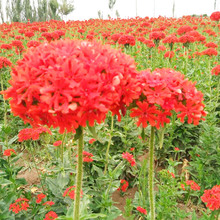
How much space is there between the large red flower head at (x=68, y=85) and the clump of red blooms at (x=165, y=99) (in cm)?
17

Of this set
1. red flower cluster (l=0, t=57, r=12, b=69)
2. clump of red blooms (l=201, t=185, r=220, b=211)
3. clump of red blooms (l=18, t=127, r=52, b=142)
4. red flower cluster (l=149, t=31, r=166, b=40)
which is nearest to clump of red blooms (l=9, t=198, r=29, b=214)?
clump of red blooms (l=18, t=127, r=52, b=142)

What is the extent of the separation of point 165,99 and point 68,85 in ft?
1.78

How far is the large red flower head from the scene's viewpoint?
2.90ft

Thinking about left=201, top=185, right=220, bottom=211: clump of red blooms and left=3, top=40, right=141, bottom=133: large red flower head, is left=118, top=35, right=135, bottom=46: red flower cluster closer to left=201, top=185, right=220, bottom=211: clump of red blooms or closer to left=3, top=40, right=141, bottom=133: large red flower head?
left=201, top=185, right=220, bottom=211: clump of red blooms

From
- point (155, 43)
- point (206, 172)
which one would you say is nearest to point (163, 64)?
point (155, 43)

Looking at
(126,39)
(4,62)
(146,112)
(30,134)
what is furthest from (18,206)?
(126,39)

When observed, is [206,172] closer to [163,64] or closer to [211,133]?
[211,133]

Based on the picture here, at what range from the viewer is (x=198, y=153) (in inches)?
114

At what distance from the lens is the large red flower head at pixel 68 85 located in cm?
89

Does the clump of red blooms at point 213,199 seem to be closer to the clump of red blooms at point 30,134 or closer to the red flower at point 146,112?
the red flower at point 146,112

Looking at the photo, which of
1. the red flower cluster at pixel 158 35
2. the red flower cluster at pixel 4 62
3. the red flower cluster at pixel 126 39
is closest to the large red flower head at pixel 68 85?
the red flower cluster at pixel 4 62

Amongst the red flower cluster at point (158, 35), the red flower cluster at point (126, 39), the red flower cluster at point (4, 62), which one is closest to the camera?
the red flower cluster at point (4, 62)

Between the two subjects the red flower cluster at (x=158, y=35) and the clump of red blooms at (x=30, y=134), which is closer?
the clump of red blooms at (x=30, y=134)

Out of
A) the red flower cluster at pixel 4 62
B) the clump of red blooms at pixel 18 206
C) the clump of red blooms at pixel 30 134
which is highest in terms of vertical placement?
the red flower cluster at pixel 4 62
